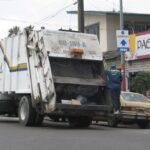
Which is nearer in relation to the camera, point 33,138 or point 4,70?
point 33,138

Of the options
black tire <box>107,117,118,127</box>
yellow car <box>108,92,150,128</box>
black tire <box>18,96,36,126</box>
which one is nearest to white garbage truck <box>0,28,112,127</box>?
black tire <box>18,96,36,126</box>

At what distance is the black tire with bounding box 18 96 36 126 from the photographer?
16234 millimetres

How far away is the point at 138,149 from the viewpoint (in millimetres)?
10828

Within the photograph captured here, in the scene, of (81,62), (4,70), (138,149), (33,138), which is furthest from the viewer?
(4,70)

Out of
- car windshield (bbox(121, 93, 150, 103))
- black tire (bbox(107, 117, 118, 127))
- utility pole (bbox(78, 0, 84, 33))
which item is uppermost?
utility pole (bbox(78, 0, 84, 33))

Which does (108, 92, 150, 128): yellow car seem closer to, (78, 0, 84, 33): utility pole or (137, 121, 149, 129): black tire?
(137, 121, 149, 129): black tire

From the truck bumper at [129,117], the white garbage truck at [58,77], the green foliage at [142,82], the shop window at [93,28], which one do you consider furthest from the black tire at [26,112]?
the shop window at [93,28]

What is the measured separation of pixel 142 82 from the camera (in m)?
24.3

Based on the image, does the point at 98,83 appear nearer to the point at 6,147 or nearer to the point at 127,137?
the point at 127,137

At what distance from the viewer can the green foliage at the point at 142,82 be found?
24047 millimetres

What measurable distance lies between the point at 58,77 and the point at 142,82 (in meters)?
9.41

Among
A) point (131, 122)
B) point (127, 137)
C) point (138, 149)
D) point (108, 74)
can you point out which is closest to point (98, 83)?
point (108, 74)

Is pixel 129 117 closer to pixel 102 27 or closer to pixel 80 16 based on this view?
pixel 80 16

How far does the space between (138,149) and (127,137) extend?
98.1 inches
